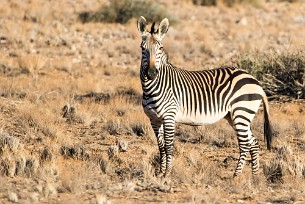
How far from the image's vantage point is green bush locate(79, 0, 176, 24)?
84.7ft

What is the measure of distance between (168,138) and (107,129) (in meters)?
3.50

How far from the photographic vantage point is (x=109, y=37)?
23.5 m

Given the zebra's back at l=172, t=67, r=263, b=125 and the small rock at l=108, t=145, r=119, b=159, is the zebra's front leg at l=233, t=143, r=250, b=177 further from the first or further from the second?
the small rock at l=108, t=145, r=119, b=159

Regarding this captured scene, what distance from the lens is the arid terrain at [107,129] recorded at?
8359 millimetres

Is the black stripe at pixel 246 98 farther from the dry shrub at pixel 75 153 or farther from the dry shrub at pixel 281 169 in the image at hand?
the dry shrub at pixel 75 153

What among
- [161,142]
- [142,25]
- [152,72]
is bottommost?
[161,142]

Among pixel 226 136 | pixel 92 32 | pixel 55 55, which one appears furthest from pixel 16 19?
pixel 226 136

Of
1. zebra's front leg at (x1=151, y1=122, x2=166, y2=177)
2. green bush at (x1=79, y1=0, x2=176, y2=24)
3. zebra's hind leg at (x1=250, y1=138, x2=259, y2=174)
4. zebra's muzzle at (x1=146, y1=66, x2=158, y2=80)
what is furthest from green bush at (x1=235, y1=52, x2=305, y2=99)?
green bush at (x1=79, y1=0, x2=176, y2=24)

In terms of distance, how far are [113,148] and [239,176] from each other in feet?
7.41

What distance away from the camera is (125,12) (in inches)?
1035

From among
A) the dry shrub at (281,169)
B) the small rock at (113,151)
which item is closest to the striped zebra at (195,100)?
the dry shrub at (281,169)

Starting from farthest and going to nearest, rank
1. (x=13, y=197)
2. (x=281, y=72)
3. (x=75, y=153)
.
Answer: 1. (x=281, y=72)
2. (x=75, y=153)
3. (x=13, y=197)

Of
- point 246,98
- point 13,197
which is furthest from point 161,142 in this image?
point 13,197

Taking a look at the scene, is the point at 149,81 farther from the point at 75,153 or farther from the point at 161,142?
the point at 75,153
